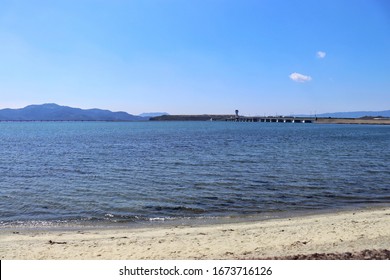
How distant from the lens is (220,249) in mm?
10914

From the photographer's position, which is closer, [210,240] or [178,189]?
[210,240]

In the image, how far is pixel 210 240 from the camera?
12.0m

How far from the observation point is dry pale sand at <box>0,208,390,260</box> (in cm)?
1045

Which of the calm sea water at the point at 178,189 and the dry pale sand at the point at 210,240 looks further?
the calm sea water at the point at 178,189

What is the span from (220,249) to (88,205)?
9767mm

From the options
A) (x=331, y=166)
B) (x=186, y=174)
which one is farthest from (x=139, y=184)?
(x=331, y=166)

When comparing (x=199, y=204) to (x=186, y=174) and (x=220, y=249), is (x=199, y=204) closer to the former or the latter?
(x=220, y=249)

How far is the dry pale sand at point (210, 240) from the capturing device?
10.4m

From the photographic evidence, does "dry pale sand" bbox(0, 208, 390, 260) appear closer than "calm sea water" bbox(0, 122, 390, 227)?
Yes

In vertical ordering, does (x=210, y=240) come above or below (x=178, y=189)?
above

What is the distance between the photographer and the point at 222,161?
121 feet

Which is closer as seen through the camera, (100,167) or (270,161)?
(100,167)
